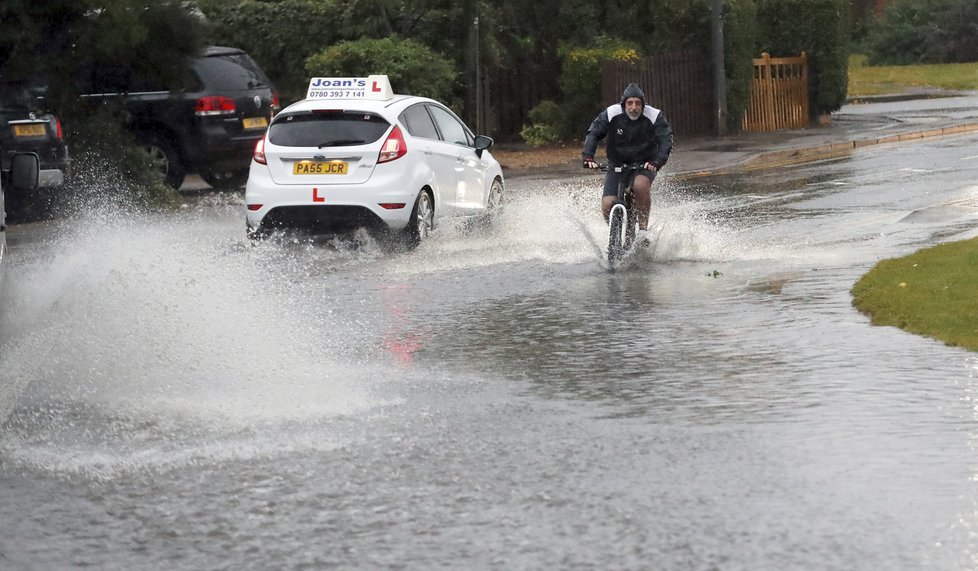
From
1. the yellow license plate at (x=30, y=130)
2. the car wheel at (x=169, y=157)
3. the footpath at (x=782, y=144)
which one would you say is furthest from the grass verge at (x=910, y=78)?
the yellow license plate at (x=30, y=130)

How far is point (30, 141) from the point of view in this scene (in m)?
20.7

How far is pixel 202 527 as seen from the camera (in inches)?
244

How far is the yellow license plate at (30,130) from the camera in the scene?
20703 mm

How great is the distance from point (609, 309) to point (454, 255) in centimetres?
397

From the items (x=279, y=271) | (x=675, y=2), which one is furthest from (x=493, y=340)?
(x=675, y=2)

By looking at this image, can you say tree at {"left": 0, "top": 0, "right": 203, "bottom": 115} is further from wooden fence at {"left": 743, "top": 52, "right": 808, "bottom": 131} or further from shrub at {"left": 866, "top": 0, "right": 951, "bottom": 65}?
shrub at {"left": 866, "top": 0, "right": 951, "bottom": 65}

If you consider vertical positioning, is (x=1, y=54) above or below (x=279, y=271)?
above

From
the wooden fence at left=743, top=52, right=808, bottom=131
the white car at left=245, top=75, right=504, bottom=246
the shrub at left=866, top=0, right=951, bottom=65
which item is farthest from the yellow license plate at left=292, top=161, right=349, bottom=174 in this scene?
the shrub at left=866, top=0, right=951, bottom=65

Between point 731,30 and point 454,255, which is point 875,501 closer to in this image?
point 454,255

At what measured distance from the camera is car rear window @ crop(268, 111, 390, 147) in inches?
624

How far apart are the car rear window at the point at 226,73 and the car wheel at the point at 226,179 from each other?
1.62 meters

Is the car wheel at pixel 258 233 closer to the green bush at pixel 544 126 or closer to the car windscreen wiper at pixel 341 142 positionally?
the car windscreen wiper at pixel 341 142

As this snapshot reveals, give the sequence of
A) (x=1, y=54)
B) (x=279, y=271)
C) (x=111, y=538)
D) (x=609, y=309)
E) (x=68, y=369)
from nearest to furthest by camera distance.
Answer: (x=111, y=538)
(x=68, y=369)
(x=609, y=309)
(x=279, y=271)
(x=1, y=54)

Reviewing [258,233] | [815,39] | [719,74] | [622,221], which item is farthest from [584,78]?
[622,221]
